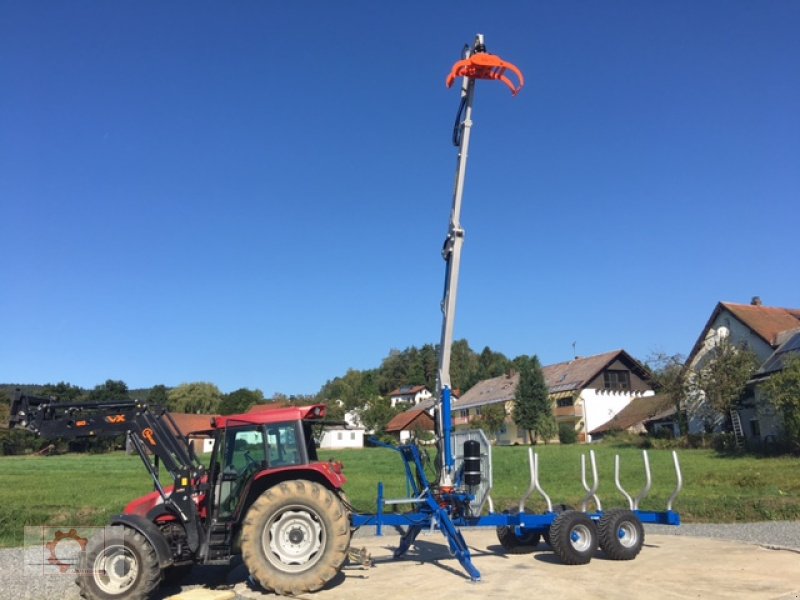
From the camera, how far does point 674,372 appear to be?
4372 cm

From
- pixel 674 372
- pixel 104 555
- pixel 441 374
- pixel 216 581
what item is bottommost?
pixel 216 581

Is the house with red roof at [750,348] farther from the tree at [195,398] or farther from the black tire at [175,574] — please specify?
the tree at [195,398]

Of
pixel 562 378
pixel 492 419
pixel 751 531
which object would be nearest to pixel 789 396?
pixel 751 531

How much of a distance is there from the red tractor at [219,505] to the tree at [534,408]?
49292 mm

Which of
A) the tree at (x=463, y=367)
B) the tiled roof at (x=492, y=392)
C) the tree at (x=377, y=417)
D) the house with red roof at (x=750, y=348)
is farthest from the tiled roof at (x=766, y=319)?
the tree at (x=463, y=367)

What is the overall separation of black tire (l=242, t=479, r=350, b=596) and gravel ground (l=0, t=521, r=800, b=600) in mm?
1525

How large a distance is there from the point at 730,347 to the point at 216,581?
132 ft

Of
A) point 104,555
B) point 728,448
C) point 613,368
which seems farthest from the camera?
point 613,368

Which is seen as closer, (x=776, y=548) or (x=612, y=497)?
(x=776, y=548)

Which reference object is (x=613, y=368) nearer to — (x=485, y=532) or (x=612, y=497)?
(x=612, y=497)

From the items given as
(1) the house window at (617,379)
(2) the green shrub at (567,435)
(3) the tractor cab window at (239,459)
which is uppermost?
(1) the house window at (617,379)

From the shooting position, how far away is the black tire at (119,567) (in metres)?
7.71

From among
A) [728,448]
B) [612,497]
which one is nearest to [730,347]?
[728,448]

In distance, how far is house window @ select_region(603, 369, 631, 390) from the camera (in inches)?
2453
